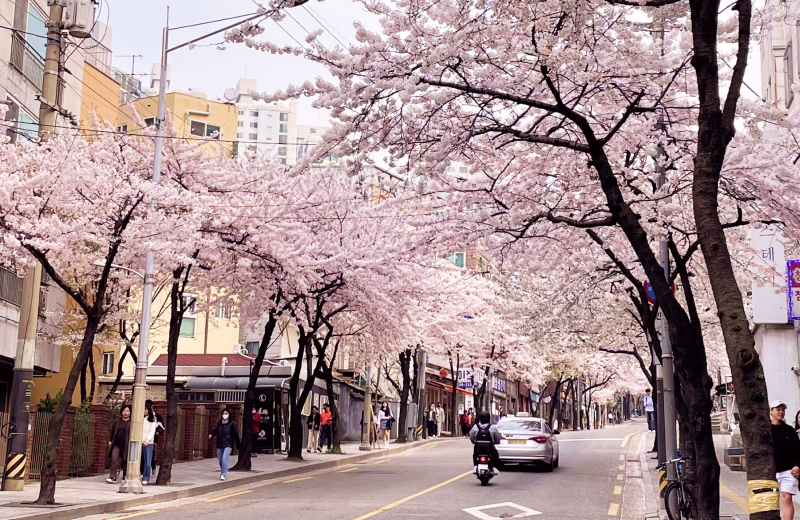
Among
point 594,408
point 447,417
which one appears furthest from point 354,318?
point 594,408

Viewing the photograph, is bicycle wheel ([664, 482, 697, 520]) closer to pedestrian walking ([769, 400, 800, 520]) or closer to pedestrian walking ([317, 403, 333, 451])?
pedestrian walking ([769, 400, 800, 520])

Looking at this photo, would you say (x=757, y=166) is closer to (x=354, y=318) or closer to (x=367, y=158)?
(x=367, y=158)

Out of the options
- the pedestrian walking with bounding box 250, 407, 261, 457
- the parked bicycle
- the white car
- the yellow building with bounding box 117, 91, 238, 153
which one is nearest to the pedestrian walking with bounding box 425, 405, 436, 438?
Result: the pedestrian walking with bounding box 250, 407, 261, 457

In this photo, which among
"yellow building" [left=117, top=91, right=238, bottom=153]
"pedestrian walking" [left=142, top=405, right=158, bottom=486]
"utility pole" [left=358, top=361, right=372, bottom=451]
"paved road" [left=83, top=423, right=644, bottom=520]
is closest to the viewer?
"paved road" [left=83, top=423, right=644, bottom=520]

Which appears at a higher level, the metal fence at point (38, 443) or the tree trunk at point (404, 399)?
the tree trunk at point (404, 399)

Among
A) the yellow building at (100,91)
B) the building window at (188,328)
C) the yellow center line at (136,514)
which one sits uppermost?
the yellow building at (100,91)

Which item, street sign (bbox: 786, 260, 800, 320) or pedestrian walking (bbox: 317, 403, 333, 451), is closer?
street sign (bbox: 786, 260, 800, 320)

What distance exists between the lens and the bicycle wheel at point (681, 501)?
43.1ft

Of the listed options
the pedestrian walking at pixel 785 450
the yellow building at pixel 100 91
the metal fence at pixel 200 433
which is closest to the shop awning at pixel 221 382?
the metal fence at pixel 200 433

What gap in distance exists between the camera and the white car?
2488 centimetres

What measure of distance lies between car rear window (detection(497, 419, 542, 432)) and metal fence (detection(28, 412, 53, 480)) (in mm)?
11805

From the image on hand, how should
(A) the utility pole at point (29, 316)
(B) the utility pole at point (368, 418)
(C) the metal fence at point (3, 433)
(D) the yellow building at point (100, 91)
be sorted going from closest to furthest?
(A) the utility pole at point (29, 316), (C) the metal fence at point (3, 433), (B) the utility pole at point (368, 418), (D) the yellow building at point (100, 91)

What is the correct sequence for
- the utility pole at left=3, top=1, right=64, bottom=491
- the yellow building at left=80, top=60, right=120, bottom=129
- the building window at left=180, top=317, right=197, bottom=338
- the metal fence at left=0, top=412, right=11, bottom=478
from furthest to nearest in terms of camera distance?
the building window at left=180, top=317, right=197, bottom=338 → the yellow building at left=80, top=60, right=120, bottom=129 → the metal fence at left=0, top=412, right=11, bottom=478 → the utility pole at left=3, top=1, right=64, bottom=491

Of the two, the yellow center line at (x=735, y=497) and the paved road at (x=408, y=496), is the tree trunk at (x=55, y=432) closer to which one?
the paved road at (x=408, y=496)
